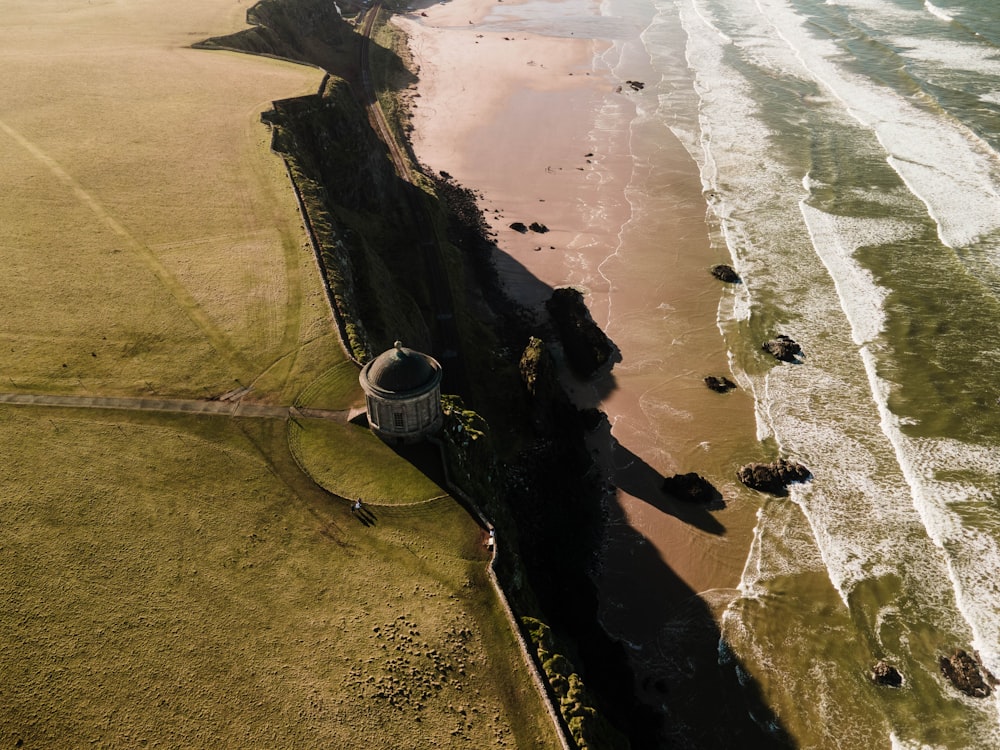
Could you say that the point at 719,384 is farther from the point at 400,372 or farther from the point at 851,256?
the point at 400,372

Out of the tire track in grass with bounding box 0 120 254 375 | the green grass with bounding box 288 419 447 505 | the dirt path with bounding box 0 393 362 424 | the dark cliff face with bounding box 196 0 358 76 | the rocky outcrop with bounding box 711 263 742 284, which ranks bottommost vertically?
the rocky outcrop with bounding box 711 263 742 284

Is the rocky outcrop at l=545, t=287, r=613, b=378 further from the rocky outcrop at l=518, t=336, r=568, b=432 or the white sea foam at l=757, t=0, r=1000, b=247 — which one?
the white sea foam at l=757, t=0, r=1000, b=247

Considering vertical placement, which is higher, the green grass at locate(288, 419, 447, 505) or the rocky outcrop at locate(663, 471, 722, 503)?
the green grass at locate(288, 419, 447, 505)

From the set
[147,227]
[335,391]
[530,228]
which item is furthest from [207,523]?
[530,228]

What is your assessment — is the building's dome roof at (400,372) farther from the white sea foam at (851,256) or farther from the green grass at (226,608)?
the white sea foam at (851,256)

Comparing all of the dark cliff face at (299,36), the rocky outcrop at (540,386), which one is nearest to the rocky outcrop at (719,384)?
the rocky outcrop at (540,386)

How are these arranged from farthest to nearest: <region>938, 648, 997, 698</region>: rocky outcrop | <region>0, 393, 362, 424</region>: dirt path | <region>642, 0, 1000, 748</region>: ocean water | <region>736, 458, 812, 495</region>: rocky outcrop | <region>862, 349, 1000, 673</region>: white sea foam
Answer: <region>736, 458, 812, 495</region>: rocky outcrop
<region>862, 349, 1000, 673</region>: white sea foam
<region>0, 393, 362, 424</region>: dirt path
<region>642, 0, 1000, 748</region>: ocean water
<region>938, 648, 997, 698</region>: rocky outcrop

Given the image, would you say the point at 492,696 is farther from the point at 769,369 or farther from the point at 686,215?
the point at 686,215

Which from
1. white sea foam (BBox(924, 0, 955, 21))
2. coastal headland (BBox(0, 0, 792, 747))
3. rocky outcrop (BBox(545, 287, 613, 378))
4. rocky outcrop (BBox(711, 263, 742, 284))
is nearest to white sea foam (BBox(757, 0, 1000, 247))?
rocky outcrop (BBox(711, 263, 742, 284))
